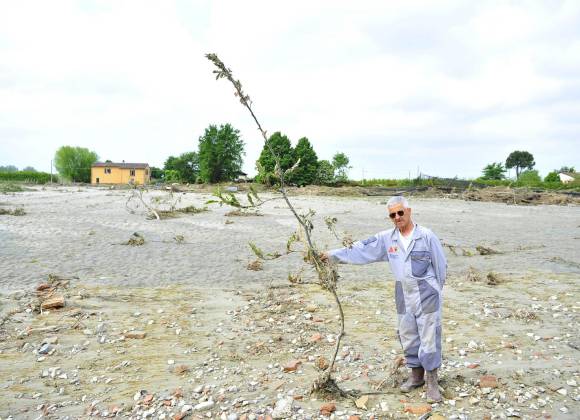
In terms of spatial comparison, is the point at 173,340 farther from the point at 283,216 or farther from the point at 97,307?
the point at 283,216

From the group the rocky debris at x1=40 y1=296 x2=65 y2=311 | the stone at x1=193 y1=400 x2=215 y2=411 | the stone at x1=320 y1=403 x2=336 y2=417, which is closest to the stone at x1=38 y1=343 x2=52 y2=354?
the rocky debris at x1=40 y1=296 x2=65 y2=311

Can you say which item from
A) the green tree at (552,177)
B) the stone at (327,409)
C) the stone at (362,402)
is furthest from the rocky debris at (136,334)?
the green tree at (552,177)

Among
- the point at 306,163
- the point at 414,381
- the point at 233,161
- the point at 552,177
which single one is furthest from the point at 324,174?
the point at 414,381

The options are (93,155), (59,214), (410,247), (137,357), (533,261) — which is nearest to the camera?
(410,247)

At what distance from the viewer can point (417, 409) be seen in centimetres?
398

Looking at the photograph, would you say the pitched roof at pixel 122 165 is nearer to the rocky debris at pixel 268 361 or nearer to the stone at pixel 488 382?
the rocky debris at pixel 268 361

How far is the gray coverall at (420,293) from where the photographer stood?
4.03 meters

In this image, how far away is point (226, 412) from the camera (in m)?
4.16

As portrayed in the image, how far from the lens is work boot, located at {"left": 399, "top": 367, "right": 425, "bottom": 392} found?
4324mm

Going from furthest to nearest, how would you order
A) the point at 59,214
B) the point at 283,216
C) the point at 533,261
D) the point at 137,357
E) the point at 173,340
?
the point at 283,216
the point at 59,214
the point at 533,261
the point at 173,340
the point at 137,357

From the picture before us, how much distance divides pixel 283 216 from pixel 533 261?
36.0ft

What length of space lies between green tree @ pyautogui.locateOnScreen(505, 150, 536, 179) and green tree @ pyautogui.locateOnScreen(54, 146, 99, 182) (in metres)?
80.3

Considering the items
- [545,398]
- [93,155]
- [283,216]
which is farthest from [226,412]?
[93,155]

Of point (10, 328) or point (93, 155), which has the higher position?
point (93, 155)
